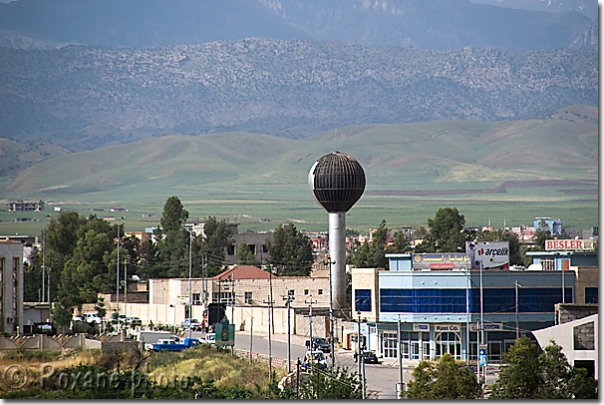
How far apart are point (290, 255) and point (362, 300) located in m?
43.1

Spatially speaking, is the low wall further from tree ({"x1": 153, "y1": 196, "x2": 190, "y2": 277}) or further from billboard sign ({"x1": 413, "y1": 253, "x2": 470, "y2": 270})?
tree ({"x1": 153, "y1": 196, "x2": 190, "y2": 277})

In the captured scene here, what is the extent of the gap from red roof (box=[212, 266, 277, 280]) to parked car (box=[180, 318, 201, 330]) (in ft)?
38.1

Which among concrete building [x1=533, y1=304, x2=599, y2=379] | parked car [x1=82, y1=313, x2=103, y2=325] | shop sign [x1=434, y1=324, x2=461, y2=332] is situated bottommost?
parked car [x1=82, y1=313, x2=103, y2=325]

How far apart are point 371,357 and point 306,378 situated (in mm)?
17437

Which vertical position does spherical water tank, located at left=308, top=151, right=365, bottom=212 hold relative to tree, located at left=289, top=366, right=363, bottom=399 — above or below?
above

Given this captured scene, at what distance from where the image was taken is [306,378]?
149 ft

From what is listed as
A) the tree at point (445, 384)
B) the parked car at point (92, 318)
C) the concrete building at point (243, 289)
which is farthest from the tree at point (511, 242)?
the tree at point (445, 384)

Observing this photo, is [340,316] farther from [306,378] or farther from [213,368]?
[306,378]

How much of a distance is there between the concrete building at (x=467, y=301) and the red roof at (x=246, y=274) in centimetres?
2813

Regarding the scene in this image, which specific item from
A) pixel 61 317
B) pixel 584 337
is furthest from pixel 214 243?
pixel 584 337

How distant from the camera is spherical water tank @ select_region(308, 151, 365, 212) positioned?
272ft

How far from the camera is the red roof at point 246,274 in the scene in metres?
95.1

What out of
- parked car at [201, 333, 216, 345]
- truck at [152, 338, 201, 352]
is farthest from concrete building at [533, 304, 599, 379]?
parked car at [201, 333, 216, 345]

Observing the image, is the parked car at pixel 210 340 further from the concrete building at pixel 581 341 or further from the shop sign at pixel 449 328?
the concrete building at pixel 581 341
